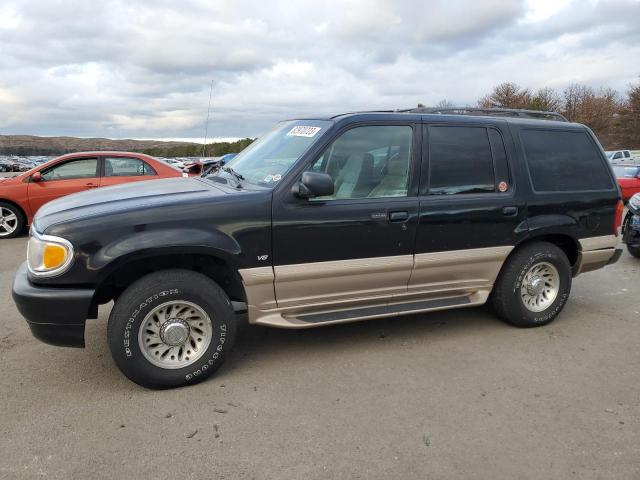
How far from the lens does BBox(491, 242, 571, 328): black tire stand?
443cm

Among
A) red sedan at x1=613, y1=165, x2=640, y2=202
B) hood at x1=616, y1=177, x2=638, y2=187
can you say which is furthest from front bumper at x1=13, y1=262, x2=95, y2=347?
hood at x1=616, y1=177, x2=638, y2=187

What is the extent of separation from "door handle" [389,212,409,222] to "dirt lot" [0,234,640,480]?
42.2 inches

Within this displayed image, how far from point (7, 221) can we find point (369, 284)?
7752 millimetres

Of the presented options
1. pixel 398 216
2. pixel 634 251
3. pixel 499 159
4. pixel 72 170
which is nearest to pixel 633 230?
pixel 634 251

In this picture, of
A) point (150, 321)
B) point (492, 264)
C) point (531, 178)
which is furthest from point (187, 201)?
point (531, 178)

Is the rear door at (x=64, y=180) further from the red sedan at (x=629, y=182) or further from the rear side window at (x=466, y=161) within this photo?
the red sedan at (x=629, y=182)

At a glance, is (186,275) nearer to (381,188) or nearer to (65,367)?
(65,367)

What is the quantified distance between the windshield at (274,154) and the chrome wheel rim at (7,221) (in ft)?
20.3

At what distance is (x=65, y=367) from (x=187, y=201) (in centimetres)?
158

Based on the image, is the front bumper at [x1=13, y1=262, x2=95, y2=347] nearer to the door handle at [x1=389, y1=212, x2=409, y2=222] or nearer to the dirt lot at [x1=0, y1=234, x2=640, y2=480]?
the dirt lot at [x1=0, y1=234, x2=640, y2=480]

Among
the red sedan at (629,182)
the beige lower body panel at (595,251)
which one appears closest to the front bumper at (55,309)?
the beige lower body panel at (595,251)

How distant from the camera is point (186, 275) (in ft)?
11.1

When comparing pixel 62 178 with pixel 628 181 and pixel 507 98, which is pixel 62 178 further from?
pixel 507 98

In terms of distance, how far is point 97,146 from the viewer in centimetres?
5334
